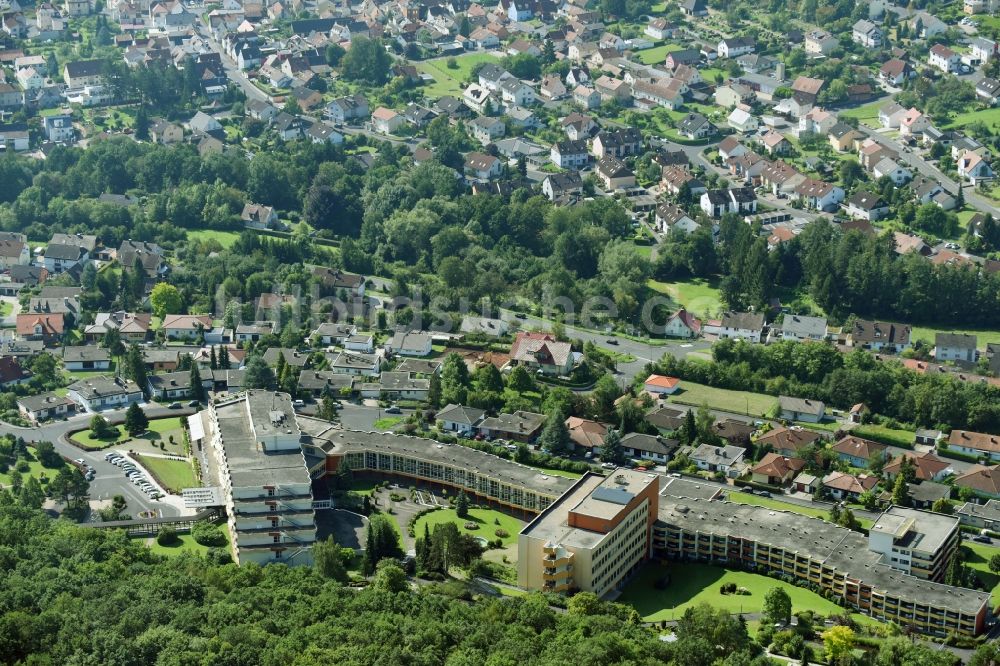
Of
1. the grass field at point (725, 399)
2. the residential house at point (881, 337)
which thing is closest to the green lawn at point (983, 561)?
the grass field at point (725, 399)

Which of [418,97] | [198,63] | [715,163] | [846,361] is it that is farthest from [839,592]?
[198,63]

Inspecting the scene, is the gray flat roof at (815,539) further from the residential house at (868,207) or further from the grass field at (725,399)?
the residential house at (868,207)

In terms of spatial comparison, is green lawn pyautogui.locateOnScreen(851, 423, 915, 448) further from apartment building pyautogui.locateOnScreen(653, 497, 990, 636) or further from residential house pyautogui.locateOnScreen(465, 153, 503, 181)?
residential house pyautogui.locateOnScreen(465, 153, 503, 181)

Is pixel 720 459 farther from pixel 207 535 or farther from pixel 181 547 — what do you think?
pixel 181 547

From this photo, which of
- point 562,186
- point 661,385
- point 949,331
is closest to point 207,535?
point 661,385

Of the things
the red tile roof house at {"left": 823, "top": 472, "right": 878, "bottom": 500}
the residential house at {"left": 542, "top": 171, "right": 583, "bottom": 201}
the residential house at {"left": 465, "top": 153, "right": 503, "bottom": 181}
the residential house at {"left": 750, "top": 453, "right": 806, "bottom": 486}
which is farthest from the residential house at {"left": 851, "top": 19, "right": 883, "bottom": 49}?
the red tile roof house at {"left": 823, "top": 472, "right": 878, "bottom": 500}

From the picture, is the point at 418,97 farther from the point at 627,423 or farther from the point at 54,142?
the point at 627,423

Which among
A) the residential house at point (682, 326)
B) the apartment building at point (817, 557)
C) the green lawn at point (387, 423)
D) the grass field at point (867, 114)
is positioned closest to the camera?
the apartment building at point (817, 557)

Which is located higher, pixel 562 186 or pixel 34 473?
pixel 562 186
